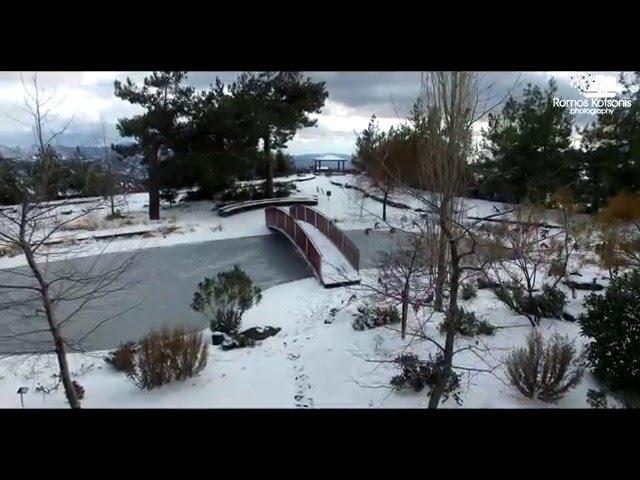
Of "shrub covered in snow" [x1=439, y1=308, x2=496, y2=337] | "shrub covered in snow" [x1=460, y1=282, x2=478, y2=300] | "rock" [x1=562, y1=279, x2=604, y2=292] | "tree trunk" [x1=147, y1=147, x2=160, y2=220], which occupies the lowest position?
"shrub covered in snow" [x1=439, y1=308, x2=496, y2=337]

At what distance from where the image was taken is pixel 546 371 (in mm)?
3111

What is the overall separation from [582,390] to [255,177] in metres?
11.5

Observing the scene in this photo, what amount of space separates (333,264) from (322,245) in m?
1.01

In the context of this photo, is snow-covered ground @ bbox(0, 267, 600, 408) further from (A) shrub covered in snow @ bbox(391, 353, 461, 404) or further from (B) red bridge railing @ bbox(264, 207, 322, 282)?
(B) red bridge railing @ bbox(264, 207, 322, 282)

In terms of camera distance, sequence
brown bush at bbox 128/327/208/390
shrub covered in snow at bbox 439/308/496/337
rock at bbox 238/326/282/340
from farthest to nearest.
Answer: rock at bbox 238/326/282/340, shrub covered in snow at bbox 439/308/496/337, brown bush at bbox 128/327/208/390

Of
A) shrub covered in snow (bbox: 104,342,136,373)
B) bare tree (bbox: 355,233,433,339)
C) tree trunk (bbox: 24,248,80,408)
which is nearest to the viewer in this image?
tree trunk (bbox: 24,248,80,408)

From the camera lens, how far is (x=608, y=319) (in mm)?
3107

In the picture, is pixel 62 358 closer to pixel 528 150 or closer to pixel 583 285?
pixel 583 285

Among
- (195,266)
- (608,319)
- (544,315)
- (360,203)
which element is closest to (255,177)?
(360,203)

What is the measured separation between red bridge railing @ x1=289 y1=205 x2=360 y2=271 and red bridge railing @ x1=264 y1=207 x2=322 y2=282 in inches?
21.3

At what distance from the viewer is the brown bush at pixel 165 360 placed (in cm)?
357

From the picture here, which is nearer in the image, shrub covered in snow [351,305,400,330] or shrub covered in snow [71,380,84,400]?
shrub covered in snow [71,380,84,400]

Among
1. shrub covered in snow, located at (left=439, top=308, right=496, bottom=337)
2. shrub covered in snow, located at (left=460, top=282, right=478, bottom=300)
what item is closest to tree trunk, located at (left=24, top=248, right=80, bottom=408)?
shrub covered in snow, located at (left=439, top=308, right=496, bottom=337)

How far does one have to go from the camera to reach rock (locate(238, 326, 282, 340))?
469cm
